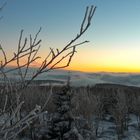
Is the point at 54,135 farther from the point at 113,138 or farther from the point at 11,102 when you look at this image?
the point at 11,102

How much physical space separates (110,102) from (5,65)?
30947 mm

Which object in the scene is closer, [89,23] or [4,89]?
[89,23]

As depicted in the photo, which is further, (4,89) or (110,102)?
(110,102)

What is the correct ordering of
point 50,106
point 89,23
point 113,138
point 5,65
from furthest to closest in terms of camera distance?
point 50,106
point 113,138
point 5,65
point 89,23

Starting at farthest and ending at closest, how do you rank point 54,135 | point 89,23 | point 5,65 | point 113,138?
point 113,138
point 54,135
point 5,65
point 89,23

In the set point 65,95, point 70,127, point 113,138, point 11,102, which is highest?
point 11,102

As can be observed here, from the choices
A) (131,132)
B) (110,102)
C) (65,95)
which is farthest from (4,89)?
(110,102)

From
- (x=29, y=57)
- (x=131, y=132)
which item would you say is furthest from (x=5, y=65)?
(x=131, y=132)

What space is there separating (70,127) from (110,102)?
49.9ft

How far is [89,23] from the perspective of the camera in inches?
59.9

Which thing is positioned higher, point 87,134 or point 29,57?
point 29,57

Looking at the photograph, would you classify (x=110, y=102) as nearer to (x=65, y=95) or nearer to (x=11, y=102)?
(x=65, y=95)

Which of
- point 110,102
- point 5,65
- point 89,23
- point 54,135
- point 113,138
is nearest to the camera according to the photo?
point 89,23

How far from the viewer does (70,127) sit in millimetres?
17422
